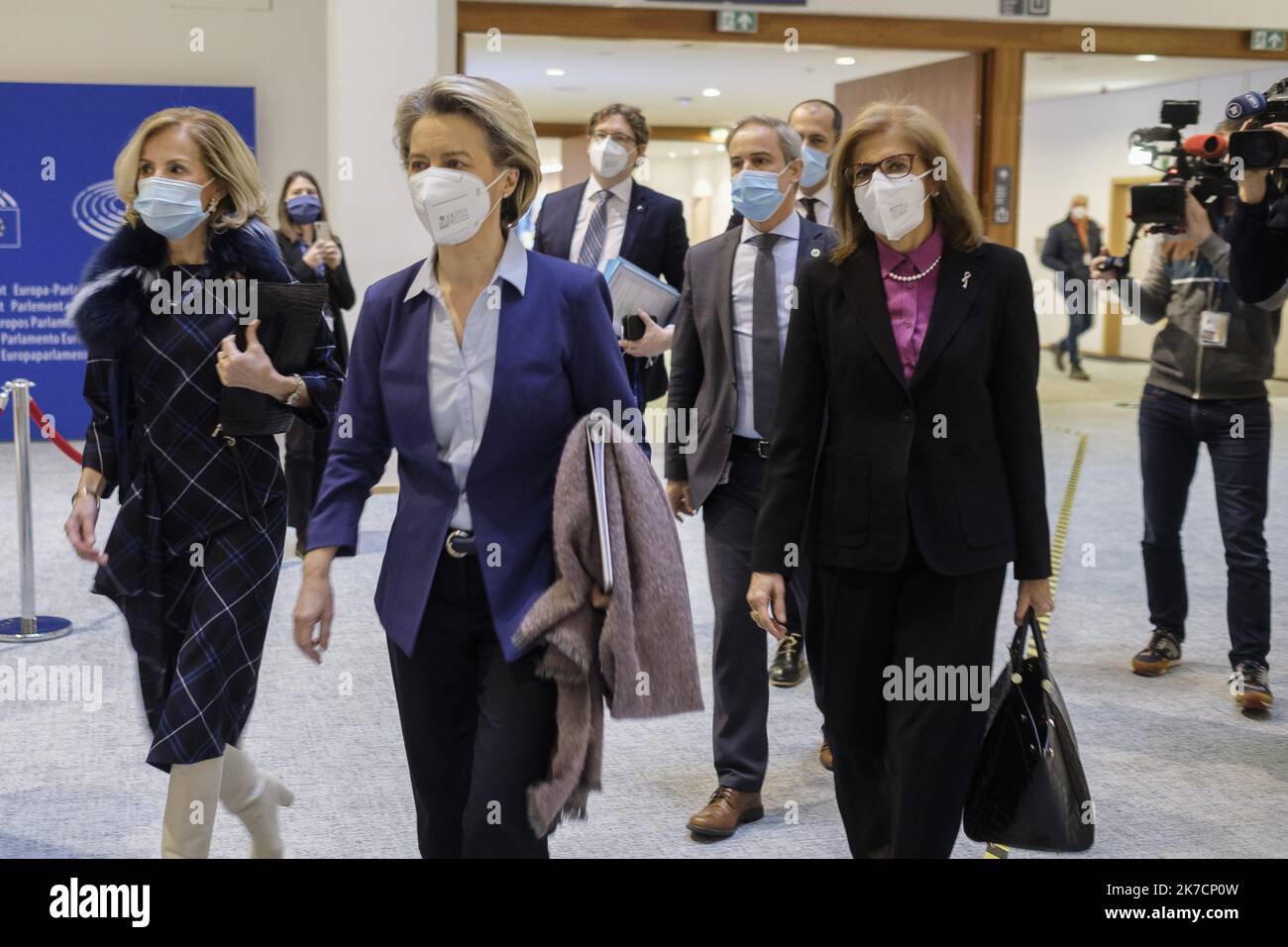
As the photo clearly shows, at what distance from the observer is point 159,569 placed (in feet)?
9.68

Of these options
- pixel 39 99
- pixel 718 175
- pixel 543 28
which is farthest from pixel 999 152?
pixel 718 175

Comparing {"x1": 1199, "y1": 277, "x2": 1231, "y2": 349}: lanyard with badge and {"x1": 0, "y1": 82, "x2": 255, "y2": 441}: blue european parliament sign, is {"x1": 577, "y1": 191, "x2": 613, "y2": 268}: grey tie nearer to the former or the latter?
{"x1": 1199, "y1": 277, "x2": 1231, "y2": 349}: lanyard with badge

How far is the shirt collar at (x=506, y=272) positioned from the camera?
2436 millimetres

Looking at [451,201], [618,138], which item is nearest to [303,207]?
[618,138]

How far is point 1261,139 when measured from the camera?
3.78m

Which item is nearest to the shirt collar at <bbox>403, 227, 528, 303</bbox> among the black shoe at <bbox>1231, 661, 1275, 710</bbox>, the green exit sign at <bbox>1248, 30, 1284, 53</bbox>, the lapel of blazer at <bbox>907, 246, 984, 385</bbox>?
the lapel of blazer at <bbox>907, 246, 984, 385</bbox>

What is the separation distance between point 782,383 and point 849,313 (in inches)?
7.9

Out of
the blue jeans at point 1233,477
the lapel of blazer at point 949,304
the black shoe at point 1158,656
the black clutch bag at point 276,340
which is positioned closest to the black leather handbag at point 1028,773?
the lapel of blazer at point 949,304

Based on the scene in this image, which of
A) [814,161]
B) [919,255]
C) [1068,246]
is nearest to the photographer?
[919,255]

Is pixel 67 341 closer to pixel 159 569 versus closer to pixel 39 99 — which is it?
pixel 39 99

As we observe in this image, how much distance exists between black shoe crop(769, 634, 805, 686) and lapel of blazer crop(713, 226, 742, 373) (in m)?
1.59

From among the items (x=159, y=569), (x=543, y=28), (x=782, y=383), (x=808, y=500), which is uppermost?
(x=543, y=28)

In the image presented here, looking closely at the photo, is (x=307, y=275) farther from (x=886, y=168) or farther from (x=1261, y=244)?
(x=886, y=168)

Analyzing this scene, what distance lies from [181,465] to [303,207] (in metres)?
4.55
